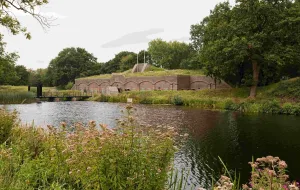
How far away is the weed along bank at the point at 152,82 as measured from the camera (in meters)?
43.0

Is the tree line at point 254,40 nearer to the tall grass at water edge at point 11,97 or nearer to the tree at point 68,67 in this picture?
the tall grass at water edge at point 11,97

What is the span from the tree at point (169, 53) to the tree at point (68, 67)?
674 inches

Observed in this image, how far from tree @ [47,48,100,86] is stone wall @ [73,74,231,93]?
13769 millimetres

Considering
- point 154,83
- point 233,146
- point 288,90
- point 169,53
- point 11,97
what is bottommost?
point 233,146

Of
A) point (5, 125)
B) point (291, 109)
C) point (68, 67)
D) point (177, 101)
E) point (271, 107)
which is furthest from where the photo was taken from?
point (68, 67)

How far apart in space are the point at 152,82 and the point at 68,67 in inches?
1371

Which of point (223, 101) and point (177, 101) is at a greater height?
point (223, 101)

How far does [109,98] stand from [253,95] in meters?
19.9

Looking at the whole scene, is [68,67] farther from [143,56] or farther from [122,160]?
[122,160]

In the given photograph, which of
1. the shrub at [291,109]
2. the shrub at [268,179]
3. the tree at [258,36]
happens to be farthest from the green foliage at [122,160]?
the tree at [258,36]

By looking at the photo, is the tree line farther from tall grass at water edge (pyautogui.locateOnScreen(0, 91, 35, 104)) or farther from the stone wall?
tall grass at water edge (pyautogui.locateOnScreen(0, 91, 35, 104))

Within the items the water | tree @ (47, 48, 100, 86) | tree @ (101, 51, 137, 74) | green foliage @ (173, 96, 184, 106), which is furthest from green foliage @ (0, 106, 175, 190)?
tree @ (47, 48, 100, 86)

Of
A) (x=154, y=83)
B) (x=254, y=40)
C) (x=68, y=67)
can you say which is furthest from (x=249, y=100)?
(x=68, y=67)

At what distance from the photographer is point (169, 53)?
7456 centimetres
